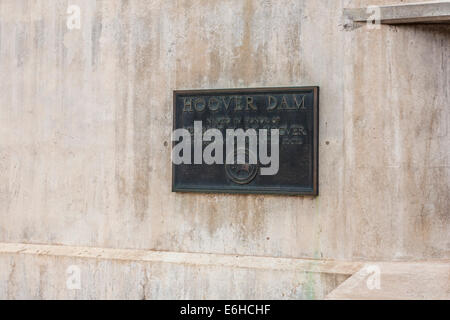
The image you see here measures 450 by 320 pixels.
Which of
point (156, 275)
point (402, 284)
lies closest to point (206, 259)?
point (156, 275)

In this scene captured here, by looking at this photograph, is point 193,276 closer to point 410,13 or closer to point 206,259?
point 206,259

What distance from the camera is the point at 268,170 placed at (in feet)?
20.7

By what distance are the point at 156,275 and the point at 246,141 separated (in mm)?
1880

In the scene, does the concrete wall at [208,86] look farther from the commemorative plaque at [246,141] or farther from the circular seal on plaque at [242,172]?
the circular seal on plaque at [242,172]

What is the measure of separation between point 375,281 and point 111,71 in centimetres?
398

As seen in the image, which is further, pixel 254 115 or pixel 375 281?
pixel 254 115

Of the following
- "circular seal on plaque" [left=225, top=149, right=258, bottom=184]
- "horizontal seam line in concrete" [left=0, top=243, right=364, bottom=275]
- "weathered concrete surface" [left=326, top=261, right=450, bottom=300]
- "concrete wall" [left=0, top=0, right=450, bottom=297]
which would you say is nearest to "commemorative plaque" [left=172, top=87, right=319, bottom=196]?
"circular seal on plaque" [left=225, top=149, right=258, bottom=184]

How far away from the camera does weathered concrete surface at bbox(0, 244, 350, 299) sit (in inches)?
236

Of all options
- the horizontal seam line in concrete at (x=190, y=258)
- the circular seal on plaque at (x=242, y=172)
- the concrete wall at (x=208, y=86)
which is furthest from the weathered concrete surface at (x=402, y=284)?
the circular seal on plaque at (x=242, y=172)

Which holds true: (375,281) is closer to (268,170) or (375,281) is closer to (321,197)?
(321,197)

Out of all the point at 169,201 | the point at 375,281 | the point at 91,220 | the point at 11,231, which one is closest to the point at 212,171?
the point at 169,201

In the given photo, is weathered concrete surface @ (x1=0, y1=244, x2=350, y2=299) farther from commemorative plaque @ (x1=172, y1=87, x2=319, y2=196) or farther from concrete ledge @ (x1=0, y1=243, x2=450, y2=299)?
commemorative plaque @ (x1=172, y1=87, x2=319, y2=196)

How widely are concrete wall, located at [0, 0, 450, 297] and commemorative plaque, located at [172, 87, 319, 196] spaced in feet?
0.43

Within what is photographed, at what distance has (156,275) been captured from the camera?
6.45 m
